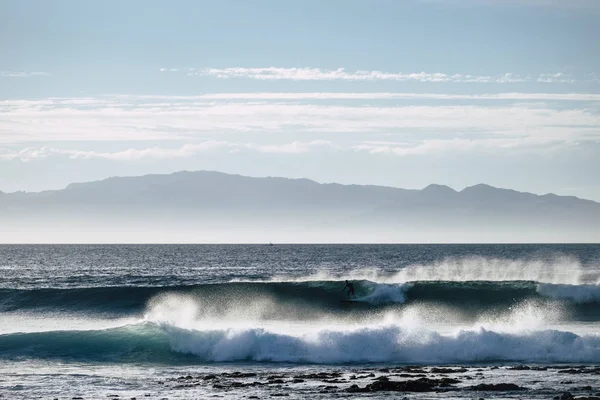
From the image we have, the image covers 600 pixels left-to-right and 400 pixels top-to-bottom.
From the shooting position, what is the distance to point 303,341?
30.8 metres

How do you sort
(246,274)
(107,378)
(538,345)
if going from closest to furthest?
(107,378)
(538,345)
(246,274)

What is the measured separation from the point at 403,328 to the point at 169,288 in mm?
22211

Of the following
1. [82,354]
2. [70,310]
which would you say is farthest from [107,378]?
[70,310]

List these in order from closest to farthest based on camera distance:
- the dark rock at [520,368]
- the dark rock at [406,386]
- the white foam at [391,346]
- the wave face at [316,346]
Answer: the dark rock at [406,386] → the dark rock at [520,368] → the white foam at [391,346] → the wave face at [316,346]

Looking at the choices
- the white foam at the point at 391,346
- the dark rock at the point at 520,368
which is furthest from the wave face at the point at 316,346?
the dark rock at the point at 520,368

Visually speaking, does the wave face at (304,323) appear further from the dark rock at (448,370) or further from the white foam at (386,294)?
the dark rock at (448,370)

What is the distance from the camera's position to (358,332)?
3103 centimetres

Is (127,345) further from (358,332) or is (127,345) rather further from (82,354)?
(358,332)

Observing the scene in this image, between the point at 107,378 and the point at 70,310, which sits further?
the point at 70,310

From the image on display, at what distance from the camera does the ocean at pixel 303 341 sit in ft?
75.3

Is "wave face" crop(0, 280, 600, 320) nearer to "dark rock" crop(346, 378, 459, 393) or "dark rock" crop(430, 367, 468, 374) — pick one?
"dark rock" crop(430, 367, 468, 374)

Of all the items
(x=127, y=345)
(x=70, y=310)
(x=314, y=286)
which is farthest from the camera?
(x=314, y=286)

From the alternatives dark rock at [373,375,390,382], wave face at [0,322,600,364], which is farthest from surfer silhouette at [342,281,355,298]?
dark rock at [373,375,390,382]

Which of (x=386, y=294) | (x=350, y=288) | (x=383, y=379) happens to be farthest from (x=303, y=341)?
(x=386, y=294)
